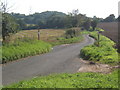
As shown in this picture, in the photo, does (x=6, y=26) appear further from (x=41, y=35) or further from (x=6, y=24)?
(x=41, y=35)

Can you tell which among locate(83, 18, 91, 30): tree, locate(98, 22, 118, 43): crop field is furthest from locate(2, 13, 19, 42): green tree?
locate(83, 18, 91, 30): tree

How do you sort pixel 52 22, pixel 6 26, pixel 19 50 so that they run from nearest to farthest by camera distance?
pixel 19 50 < pixel 6 26 < pixel 52 22

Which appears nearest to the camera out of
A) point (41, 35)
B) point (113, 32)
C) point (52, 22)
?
point (113, 32)

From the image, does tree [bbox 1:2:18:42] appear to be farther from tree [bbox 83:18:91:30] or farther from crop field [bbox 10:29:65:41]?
tree [bbox 83:18:91:30]

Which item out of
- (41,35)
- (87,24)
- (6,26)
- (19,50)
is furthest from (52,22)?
(19,50)

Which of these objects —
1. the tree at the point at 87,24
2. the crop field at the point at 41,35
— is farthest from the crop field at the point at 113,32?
the tree at the point at 87,24

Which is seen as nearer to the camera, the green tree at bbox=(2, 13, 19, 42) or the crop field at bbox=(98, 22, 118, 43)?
the green tree at bbox=(2, 13, 19, 42)

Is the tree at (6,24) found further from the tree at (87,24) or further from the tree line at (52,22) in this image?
the tree at (87,24)

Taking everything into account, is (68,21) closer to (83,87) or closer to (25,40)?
(25,40)

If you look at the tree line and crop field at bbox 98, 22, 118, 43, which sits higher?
the tree line

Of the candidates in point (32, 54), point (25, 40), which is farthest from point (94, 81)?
point (25, 40)

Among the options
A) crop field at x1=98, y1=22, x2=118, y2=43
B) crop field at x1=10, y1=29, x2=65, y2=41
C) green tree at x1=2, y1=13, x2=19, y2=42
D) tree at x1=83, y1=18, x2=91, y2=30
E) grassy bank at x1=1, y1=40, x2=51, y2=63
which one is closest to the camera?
grassy bank at x1=1, y1=40, x2=51, y2=63

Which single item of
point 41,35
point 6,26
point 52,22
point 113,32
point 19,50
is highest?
point 52,22

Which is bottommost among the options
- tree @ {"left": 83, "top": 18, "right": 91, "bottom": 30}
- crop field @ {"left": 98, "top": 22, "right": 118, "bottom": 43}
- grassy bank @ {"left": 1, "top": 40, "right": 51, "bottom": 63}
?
grassy bank @ {"left": 1, "top": 40, "right": 51, "bottom": 63}
